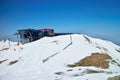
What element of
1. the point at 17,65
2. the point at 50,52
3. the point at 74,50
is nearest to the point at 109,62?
the point at 74,50

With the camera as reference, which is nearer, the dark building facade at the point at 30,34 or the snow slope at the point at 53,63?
the snow slope at the point at 53,63

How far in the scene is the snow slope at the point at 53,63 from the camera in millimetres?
27359

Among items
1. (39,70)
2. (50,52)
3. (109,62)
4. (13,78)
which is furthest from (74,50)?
(13,78)

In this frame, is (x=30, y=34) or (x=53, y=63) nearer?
(x=53, y=63)

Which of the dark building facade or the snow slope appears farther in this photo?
the dark building facade

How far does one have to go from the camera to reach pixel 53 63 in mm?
33250

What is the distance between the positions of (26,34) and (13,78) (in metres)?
32.6

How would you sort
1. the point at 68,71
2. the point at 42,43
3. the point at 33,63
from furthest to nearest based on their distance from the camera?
the point at 42,43 < the point at 33,63 < the point at 68,71

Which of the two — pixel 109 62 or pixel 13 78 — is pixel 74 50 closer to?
pixel 109 62

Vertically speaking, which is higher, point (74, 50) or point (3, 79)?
point (74, 50)

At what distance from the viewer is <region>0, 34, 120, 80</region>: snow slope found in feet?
89.8

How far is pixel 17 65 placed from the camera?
1400 inches

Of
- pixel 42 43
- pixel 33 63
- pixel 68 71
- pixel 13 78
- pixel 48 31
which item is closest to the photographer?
pixel 13 78

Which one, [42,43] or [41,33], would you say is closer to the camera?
[42,43]
